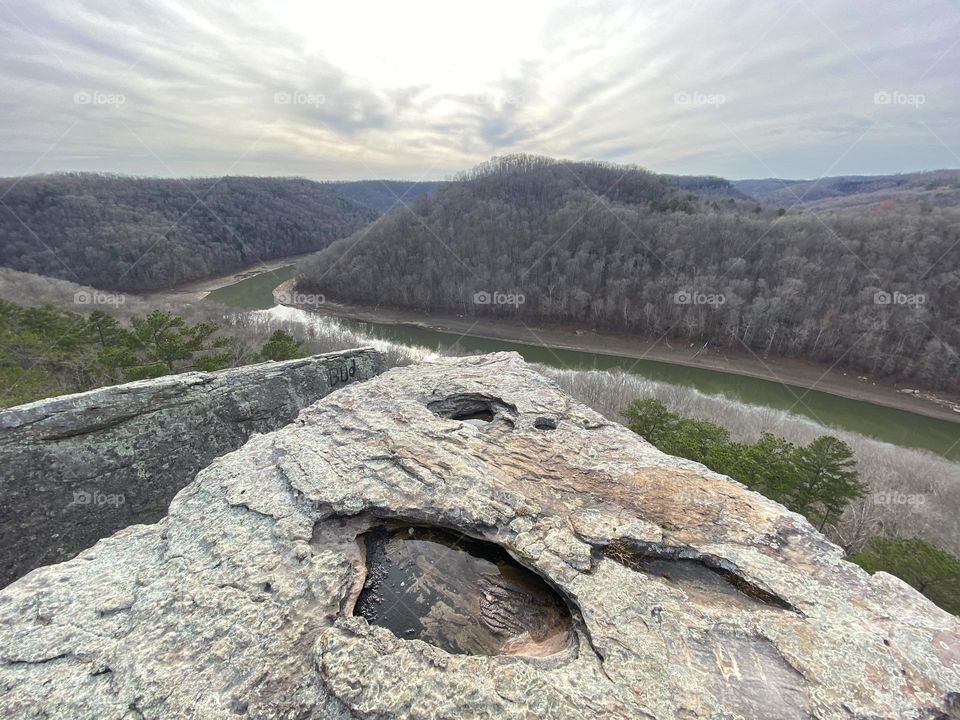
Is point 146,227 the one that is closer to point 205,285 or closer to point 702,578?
point 205,285

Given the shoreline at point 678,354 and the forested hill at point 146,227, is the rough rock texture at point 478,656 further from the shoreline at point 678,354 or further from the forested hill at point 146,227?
the forested hill at point 146,227

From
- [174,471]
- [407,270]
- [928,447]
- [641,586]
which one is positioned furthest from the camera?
[407,270]

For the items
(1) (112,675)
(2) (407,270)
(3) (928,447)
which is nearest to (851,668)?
(1) (112,675)

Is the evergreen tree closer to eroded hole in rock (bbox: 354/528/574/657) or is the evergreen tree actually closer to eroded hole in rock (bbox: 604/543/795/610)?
eroded hole in rock (bbox: 604/543/795/610)

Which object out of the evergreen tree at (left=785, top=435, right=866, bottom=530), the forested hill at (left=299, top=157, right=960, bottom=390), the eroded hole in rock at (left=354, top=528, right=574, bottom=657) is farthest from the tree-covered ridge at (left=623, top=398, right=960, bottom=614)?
the forested hill at (left=299, top=157, right=960, bottom=390)

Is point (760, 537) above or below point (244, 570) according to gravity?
above

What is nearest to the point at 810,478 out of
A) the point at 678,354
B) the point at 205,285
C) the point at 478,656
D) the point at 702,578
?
the point at 702,578

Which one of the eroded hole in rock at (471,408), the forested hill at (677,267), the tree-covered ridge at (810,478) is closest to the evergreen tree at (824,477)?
the tree-covered ridge at (810,478)

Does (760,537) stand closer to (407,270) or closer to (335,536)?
(335,536)
